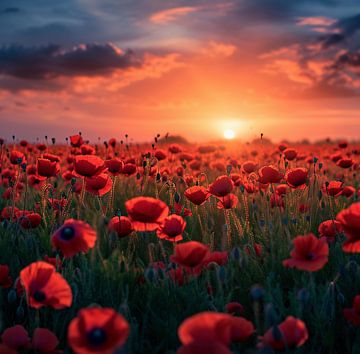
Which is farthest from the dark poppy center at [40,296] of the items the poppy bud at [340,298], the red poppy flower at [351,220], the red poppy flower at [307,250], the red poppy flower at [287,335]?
the poppy bud at [340,298]

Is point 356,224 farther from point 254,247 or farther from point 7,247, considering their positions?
point 7,247

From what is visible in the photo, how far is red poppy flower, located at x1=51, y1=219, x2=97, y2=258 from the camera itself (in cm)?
211

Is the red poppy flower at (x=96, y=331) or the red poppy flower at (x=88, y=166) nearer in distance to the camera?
the red poppy flower at (x=96, y=331)

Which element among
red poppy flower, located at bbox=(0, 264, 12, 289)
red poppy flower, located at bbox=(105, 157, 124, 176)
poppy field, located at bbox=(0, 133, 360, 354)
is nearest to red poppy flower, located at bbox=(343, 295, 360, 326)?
poppy field, located at bbox=(0, 133, 360, 354)

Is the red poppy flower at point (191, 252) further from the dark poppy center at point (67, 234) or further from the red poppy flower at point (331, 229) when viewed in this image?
the red poppy flower at point (331, 229)

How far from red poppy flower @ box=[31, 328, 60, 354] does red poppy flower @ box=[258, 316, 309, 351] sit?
31.5 inches

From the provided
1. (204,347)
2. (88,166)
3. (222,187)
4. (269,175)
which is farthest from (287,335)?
(88,166)

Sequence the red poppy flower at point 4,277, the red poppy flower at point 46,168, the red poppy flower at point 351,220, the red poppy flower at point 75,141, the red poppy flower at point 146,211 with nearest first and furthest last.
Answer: the red poppy flower at point 351,220
the red poppy flower at point 146,211
the red poppy flower at point 4,277
the red poppy flower at point 46,168
the red poppy flower at point 75,141

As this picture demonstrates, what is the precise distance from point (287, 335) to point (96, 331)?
2.23ft

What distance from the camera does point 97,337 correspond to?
1438mm

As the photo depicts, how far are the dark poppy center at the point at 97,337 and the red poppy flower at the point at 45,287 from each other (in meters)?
0.45

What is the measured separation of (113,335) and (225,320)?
0.32 meters

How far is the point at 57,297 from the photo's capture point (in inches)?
74.8

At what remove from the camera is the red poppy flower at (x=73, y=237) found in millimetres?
2105
